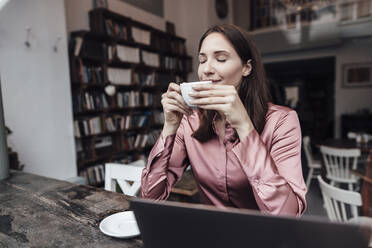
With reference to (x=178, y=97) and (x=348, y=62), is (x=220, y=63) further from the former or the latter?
(x=348, y=62)

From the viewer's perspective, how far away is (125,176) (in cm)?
153

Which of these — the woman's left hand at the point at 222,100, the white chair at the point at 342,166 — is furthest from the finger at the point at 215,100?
the white chair at the point at 342,166

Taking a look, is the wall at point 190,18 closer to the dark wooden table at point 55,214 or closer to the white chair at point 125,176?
the white chair at point 125,176

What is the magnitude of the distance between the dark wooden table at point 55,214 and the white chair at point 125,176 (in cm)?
26

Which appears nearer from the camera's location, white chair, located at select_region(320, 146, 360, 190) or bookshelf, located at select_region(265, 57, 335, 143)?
white chair, located at select_region(320, 146, 360, 190)

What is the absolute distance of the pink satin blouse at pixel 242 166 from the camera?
2.63ft

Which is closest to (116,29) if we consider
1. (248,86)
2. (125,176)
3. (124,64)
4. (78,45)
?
(124,64)

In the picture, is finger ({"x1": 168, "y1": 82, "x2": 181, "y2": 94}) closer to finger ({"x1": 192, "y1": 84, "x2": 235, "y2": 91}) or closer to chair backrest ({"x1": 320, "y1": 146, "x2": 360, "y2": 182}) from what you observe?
finger ({"x1": 192, "y1": 84, "x2": 235, "y2": 91})

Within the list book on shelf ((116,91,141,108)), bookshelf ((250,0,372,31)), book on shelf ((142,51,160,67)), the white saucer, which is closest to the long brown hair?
the white saucer

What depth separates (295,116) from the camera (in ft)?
3.34

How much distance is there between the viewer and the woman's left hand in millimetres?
763

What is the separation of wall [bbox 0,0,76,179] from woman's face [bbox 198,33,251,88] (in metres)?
2.42

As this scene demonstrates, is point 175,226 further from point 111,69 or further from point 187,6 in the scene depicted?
point 187,6

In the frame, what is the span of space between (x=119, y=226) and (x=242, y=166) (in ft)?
1.53
